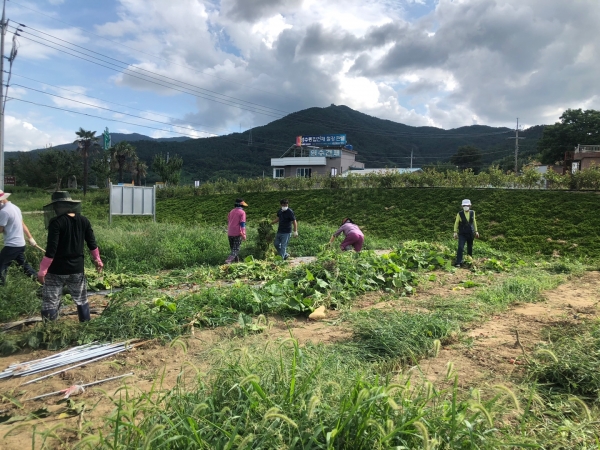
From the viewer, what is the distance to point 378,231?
1920cm

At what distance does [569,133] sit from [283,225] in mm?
56609

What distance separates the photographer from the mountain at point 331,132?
8212 centimetres

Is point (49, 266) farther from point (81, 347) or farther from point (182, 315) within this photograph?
point (182, 315)

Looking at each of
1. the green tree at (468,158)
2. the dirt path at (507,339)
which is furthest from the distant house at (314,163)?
the dirt path at (507,339)

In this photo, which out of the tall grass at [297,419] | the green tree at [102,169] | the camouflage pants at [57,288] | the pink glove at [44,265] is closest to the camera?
the tall grass at [297,419]

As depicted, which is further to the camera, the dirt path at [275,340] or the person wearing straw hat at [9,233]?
the person wearing straw hat at [9,233]

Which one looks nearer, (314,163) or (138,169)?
(314,163)

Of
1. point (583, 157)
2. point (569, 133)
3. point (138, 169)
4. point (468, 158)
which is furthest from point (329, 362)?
point (468, 158)

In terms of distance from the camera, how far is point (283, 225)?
10.6 meters

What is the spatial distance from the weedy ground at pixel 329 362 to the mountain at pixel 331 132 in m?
68.0

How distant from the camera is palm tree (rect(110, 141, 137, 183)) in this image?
60.5m

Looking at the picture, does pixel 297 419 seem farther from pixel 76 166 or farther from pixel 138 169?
pixel 138 169

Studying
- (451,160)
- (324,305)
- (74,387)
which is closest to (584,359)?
(324,305)

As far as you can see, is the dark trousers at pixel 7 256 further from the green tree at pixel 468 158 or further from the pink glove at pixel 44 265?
the green tree at pixel 468 158
